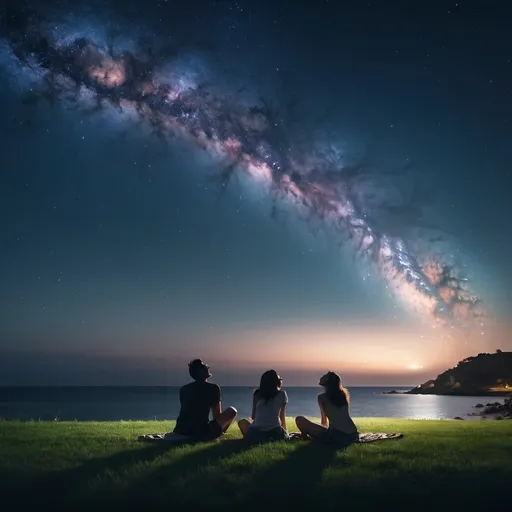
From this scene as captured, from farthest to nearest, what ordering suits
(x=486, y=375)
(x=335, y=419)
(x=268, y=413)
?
(x=486, y=375) < (x=268, y=413) < (x=335, y=419)

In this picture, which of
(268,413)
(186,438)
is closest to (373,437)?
(268,413)

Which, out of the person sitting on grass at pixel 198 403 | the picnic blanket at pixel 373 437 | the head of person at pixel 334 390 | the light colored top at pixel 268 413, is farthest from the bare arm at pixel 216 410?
the picnic blanket at pixel 373 437

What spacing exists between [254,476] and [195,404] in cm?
412

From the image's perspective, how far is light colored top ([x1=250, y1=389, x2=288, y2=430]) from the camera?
1234 cm

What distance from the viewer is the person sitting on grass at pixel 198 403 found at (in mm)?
12477

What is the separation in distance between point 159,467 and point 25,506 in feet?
7.94

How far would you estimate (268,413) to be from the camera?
488 inches

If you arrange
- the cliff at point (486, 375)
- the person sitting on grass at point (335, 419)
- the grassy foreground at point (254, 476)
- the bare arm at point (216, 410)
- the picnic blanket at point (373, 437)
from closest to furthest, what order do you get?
the grassy foreground at point (254, 476)
the person sitting on grass at point (335, 419)
the picnic blanket at point (373, 437)
the bare arm at point (216, 410)
the cliff at point (486, 375)

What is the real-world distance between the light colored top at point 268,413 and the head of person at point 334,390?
3.39 ft

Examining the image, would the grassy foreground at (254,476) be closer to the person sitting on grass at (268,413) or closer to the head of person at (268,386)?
the person sitting on grass at (268,413)

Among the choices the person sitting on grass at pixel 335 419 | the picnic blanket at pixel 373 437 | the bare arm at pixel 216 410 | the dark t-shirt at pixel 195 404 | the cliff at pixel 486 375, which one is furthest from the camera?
the cliff at pixel 486 375

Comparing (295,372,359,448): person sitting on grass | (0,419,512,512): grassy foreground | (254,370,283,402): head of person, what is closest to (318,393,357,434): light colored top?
(295,372,359,448): person sitting on grass

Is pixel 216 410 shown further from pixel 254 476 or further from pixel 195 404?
pixel 254 476

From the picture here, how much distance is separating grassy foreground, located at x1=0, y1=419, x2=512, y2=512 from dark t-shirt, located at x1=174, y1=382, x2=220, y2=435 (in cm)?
79
